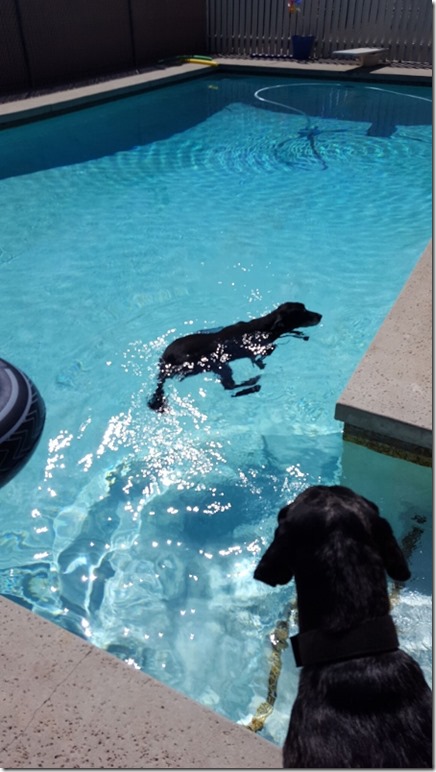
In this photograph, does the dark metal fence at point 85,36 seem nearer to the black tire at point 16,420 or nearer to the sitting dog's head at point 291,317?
the sitting dog's head at point 291,317

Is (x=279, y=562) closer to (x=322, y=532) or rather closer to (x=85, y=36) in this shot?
(x=322, y=532)

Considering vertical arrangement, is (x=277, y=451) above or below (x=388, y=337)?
below

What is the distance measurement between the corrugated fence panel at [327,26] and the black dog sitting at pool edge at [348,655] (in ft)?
64.7

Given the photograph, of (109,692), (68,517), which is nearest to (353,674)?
(109,692)

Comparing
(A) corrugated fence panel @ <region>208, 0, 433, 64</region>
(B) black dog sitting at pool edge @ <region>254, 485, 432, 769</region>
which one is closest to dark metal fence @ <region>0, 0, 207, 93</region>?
(A) corrugated fence panel @ <region>208, 0, 433, 64</region>

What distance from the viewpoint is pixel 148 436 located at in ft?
16.6

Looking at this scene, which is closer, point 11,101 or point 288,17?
point 11,101

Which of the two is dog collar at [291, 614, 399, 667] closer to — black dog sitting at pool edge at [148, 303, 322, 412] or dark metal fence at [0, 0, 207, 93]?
black dog sitting at pool edge at [148, 303, 322, 412]

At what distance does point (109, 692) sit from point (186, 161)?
1055 centimetres

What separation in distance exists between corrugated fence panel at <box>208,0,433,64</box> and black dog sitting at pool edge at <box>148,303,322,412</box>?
1623 centimetres

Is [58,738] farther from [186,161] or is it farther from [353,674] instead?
[186,161]

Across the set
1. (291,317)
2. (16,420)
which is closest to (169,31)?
(291,317)

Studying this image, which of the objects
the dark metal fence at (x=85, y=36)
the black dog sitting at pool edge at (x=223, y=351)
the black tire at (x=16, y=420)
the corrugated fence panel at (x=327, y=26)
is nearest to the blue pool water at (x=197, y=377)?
the black dog sitting at pool edge at (x=223, y=351)

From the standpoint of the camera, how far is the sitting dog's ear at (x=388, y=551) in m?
2.27
